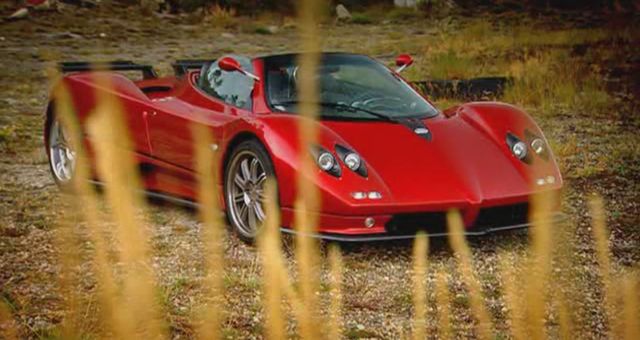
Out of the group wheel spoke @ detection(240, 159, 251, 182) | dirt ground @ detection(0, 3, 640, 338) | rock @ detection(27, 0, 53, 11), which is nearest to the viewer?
dirt ground @ detection(0, 3, 640, 338)

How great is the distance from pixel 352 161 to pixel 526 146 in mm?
1130

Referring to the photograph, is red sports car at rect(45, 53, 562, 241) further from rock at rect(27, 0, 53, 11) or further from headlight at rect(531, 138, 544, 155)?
rock at rect(27, 0, 53, 11)

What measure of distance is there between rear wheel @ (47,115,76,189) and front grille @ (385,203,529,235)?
294cm

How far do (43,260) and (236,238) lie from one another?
1102 mm

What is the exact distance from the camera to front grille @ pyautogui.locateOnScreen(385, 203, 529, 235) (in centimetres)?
572

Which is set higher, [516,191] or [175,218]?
[516,191]

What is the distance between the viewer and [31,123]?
11.6 meters

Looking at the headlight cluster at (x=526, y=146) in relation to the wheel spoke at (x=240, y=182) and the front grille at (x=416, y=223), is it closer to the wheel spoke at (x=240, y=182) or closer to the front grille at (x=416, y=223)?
the front grille at (x=416, y=223)

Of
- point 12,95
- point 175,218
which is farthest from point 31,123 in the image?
point 175,218

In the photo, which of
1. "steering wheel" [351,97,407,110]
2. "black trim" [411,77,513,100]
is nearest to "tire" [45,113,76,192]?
"steering wheel" [351,97,407,110]

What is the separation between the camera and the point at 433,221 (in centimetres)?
575

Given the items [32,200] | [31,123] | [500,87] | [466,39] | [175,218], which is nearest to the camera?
[175,218]

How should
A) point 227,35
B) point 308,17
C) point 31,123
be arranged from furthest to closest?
point 227,35
point 31,123
point 308,17

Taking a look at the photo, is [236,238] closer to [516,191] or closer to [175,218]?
[175,218]
